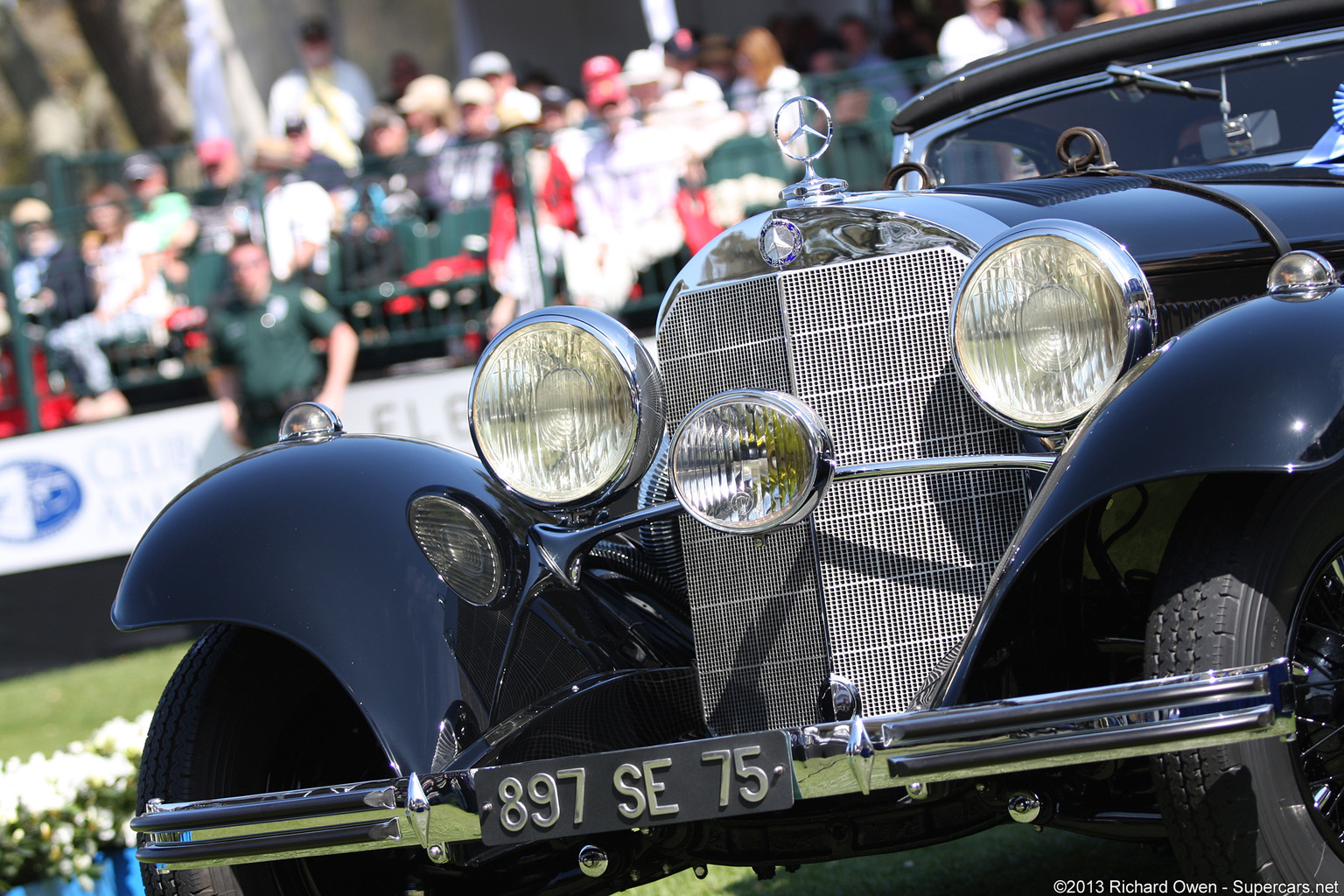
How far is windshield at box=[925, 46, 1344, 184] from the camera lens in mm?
3162

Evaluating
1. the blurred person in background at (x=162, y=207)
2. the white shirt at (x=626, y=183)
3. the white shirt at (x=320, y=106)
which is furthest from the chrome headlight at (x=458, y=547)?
the white shirt at (x=320, y=106)

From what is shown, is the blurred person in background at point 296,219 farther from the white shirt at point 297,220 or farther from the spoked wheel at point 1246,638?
the spoked wheel at point 1246,638

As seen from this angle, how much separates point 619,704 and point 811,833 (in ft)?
1.36

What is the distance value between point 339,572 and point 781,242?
0.96m

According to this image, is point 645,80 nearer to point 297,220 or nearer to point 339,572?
point 297,220

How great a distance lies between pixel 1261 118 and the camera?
3.21 metres

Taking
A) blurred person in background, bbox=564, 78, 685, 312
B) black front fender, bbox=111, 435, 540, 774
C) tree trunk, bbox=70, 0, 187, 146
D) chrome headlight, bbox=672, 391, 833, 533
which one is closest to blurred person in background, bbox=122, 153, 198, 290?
blurred person in background, bbox=564, 78, 685, 312

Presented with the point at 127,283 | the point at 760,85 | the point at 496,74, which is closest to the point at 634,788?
the point at 760,85

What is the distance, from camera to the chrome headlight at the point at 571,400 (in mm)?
2443

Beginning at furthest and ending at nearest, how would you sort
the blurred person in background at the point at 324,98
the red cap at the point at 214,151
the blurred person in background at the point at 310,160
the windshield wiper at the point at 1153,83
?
the blurred person in background at the point at 324,98
the red cap at the point at 214,151
the blurred person in background at the point at 310,160
the windshield wiper at the point at 1153,83

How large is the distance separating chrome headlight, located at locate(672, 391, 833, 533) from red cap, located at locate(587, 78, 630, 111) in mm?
6817

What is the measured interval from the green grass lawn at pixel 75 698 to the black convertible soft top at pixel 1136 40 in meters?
4.16

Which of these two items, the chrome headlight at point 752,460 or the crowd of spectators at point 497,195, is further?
the crowd of spectators at point 497,195

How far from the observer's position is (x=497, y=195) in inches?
332
